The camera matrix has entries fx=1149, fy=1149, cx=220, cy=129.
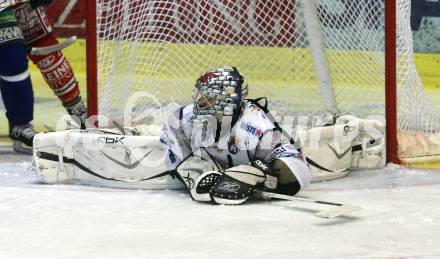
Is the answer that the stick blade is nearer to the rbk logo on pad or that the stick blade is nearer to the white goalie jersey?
the white goalie jersey

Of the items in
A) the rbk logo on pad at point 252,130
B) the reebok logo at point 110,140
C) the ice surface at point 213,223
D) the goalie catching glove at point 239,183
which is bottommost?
the ice surface at point 213,223

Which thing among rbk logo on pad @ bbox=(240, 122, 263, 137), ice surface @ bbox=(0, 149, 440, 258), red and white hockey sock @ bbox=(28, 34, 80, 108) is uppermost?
red and white hockey sock @ bbox=(28, 34, 80, 108)

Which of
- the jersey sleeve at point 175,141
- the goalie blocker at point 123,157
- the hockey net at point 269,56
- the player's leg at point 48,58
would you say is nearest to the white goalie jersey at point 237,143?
the jersey sleeve at point 175,141

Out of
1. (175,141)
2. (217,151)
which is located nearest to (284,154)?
(217,151)

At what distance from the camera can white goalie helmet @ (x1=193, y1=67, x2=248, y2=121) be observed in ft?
13.9

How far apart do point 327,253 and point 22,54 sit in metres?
2.56

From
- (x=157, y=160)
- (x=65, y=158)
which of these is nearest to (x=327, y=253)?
(x=157, y=160)

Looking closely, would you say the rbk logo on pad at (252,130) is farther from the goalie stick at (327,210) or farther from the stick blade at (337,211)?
the stick blade at (337,211)

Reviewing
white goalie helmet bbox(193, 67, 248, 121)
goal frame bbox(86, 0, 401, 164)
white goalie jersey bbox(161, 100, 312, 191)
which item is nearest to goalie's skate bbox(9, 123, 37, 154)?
goal frame bbox(86, 0, 401, 164)

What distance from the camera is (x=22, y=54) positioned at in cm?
551

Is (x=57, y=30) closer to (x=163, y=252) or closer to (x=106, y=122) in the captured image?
(x=106, y=122)

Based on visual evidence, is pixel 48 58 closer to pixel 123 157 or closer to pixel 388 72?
pixel 123 157

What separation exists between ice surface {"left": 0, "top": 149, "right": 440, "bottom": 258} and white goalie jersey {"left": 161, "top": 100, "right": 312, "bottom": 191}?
144mm

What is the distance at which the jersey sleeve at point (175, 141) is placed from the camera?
4.43 meters
